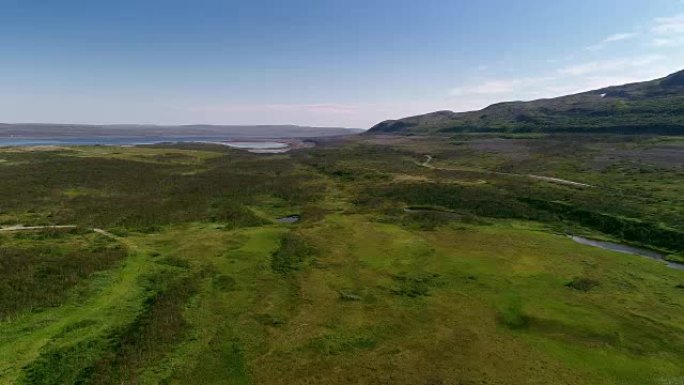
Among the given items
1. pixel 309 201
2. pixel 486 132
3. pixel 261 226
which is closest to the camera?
pixel 261 226

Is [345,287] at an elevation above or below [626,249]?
below

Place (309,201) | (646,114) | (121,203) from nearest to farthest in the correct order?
(121,203)
(309,201)
(646,114)

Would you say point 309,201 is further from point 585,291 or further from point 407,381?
point 407,381

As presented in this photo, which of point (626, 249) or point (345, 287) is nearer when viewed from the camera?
point (345, 287)

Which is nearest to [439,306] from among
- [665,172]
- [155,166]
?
[665,172]

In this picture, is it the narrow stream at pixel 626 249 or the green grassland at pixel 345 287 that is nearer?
the green grassland at pixel 345 287
